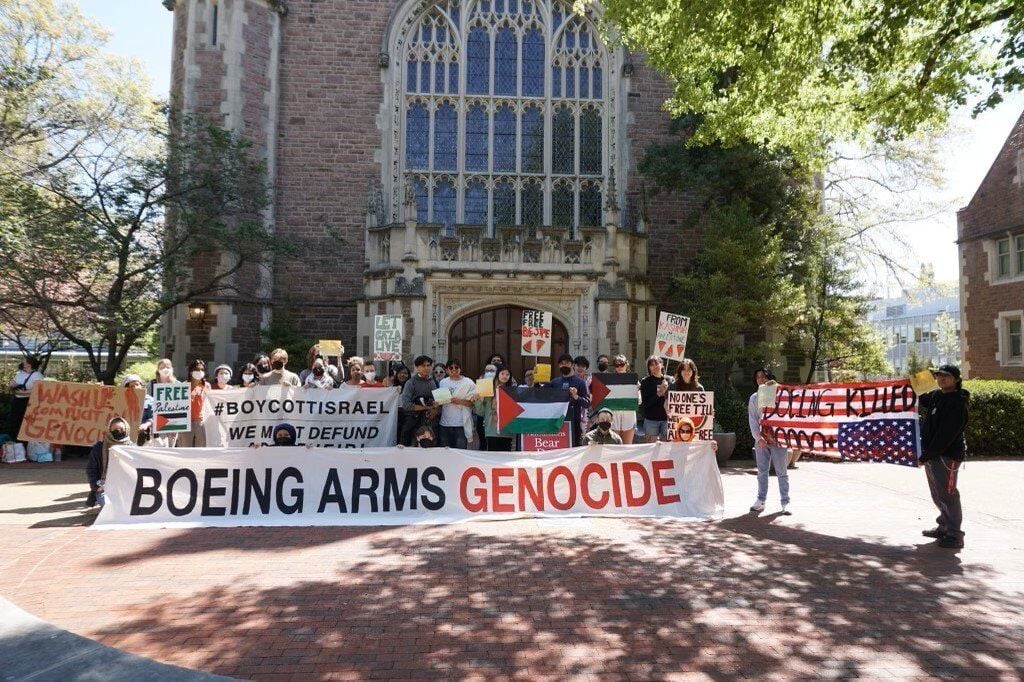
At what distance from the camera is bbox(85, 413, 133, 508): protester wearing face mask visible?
8000 millimetres

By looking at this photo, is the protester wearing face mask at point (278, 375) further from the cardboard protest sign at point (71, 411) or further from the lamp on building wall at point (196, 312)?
the lamp on building wall at point (196, 312)

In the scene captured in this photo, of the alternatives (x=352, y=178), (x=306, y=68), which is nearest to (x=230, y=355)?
(x=352, y=178)

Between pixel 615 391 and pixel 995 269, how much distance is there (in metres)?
18.5

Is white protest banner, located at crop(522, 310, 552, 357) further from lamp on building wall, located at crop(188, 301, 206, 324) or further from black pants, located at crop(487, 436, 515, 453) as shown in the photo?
lamp on building wall, located at crop(188, 301, 206, 324)

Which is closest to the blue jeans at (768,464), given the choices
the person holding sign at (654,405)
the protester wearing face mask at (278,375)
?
the person holding sign at (654,405)

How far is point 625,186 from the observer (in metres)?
18.1

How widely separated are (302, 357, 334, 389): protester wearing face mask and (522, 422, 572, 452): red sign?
3.16m

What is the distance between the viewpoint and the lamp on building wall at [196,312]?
16.1 meters

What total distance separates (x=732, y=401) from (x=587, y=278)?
14.1 feet

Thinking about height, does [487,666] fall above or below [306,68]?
below

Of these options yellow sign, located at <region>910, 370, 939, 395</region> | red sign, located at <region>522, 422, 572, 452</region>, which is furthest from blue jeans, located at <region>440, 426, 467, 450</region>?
yellow sign, located at <region>910, 370, 939, 395</region>

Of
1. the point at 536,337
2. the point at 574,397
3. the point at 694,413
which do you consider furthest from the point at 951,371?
A: the point at 536,337

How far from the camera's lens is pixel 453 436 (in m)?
9.13

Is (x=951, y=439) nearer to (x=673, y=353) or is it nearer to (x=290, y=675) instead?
(x=673, y=353)
